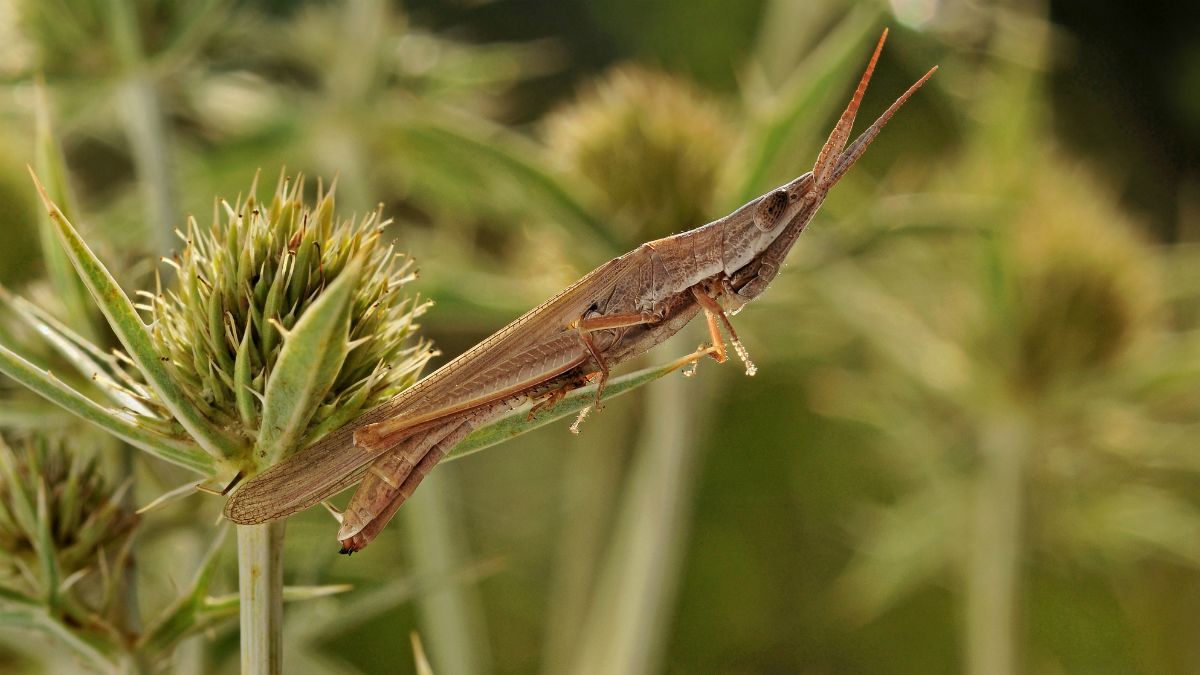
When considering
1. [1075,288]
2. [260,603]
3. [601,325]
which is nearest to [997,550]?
[1075,288]

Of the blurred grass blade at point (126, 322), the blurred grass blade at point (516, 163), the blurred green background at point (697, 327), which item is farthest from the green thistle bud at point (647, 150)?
the blurred grass blade at point (126, 322)

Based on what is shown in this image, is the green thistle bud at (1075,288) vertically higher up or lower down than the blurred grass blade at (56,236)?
higher up

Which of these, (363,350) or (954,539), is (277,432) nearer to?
(363,350)

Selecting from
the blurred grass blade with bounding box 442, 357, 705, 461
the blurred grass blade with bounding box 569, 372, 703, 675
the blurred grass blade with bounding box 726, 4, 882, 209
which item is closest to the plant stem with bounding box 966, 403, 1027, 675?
the blurred grass blade with bounding box 569, 372, 703, 675

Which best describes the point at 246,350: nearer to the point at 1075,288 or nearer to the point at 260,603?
the point at 260,603

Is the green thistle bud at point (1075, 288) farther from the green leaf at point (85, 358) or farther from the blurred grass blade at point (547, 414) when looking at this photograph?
the green leaf at point (85, 358)

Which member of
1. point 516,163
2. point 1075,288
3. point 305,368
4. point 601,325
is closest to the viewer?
point 305,368

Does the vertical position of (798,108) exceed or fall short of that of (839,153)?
it exceeds it

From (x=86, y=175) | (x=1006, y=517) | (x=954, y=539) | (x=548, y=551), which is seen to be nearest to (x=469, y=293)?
(x=1006, y=517)
